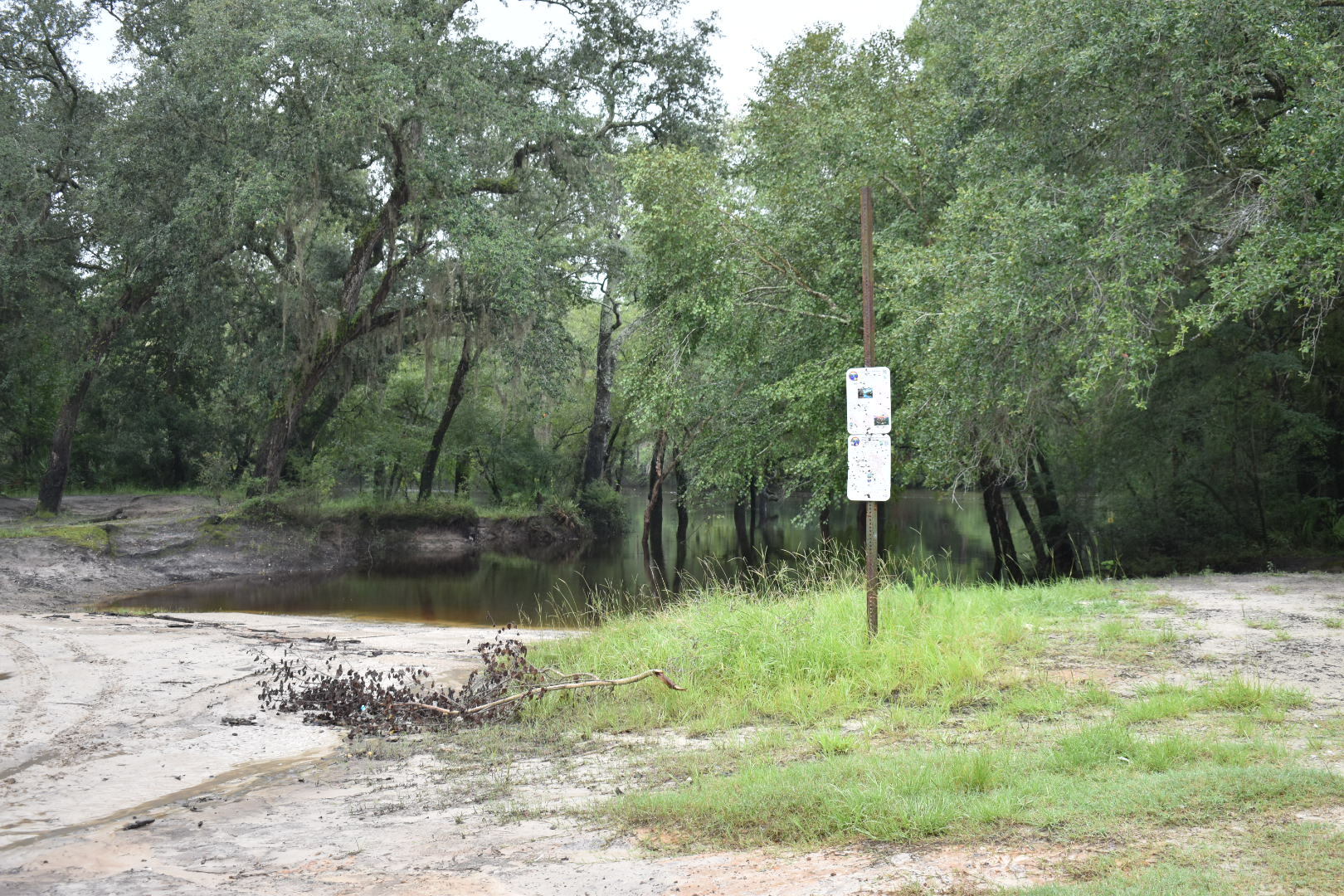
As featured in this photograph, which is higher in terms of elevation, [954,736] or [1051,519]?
[1051,519]

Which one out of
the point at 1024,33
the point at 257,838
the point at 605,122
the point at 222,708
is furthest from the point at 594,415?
the point at 257,838

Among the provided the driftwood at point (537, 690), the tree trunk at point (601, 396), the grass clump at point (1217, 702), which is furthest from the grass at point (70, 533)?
the grass clump at point (1217, 702)

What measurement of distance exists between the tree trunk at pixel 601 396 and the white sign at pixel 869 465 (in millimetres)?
25650

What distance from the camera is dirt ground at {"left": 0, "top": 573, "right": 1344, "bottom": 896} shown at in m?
4.23

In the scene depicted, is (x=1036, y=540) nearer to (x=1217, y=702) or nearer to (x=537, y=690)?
(x=1217, y=702)

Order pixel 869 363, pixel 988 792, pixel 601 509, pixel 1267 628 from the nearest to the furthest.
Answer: pixel 988 792, pixel 869 363, pixel 1267 628, pixel 601 509

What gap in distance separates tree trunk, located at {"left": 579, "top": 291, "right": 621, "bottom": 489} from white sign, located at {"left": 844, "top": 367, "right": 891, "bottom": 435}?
25.6m

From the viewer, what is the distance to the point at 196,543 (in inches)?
957

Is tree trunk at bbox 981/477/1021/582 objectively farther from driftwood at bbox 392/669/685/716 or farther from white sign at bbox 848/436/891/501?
driftwood at bbox 392/669/685/716

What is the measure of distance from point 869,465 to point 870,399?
1.78ft

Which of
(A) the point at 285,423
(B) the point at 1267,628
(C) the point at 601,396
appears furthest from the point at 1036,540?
(A) the point at 285,423

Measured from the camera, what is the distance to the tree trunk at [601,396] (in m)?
35.4

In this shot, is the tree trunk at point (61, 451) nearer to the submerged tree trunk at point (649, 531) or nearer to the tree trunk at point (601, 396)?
the submerged tree trunk at point (649, 531)

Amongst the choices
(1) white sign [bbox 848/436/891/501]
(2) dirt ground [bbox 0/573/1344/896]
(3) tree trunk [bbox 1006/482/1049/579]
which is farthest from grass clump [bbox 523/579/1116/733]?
(3) tree trunk [bbox 1006/482/1049/579]
